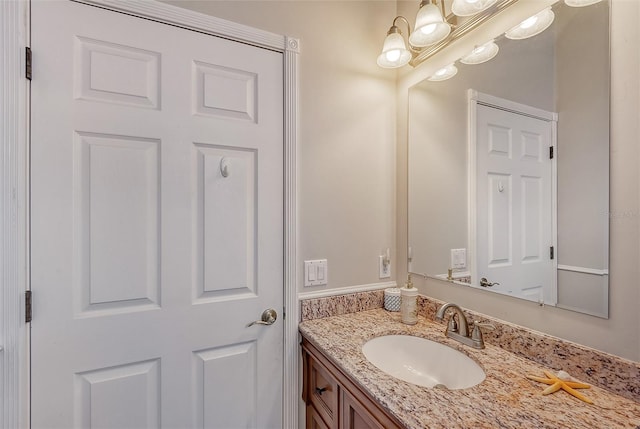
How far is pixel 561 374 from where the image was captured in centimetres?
86

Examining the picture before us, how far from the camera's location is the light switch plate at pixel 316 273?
A: 1.35 meters

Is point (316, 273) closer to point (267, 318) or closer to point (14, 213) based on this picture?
point (267, 318)

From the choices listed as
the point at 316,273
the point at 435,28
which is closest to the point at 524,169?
the point at 435,28

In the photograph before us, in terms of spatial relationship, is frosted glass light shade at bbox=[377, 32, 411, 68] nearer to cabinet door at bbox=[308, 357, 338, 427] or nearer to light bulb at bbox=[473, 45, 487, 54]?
light bulb at bbox=[473, 45, 487, 54]

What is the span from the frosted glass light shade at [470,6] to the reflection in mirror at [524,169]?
13 cm

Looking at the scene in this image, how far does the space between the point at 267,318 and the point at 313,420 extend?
47 cm

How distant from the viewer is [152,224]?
1.09 metres

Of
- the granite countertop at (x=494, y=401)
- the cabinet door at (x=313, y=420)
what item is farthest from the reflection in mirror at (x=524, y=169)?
the cabinet door at (x=313, y=420)

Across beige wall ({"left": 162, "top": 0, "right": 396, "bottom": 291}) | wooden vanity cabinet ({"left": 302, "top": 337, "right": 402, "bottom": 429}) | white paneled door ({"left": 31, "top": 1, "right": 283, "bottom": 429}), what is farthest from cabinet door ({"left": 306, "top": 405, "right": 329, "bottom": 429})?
beige wall ({"left": 162, "top": 0, "right": 396, "bottom": 291})

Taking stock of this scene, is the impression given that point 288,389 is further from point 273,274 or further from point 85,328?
point 85,328

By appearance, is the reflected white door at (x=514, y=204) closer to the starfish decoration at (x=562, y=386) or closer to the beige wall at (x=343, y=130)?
the starfish decoration at (x=562, y=386)

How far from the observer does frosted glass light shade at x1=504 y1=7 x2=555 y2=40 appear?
95 centimetres

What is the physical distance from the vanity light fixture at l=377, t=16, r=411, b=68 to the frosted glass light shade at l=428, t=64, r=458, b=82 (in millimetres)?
142

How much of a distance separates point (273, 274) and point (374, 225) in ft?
1.86
